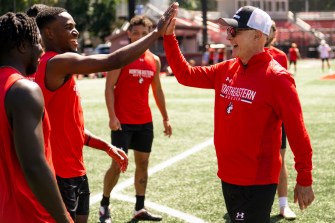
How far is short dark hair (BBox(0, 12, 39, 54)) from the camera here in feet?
10.3

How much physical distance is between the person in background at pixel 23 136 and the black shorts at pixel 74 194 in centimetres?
162

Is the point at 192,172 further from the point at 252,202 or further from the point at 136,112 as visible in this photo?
the point at 252,202

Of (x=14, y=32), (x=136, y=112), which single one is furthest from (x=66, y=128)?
(x=136, y=112)

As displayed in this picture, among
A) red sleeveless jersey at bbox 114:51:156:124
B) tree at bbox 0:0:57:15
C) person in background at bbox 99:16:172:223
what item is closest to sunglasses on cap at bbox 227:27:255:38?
person in background at bbox 99:16:172:223

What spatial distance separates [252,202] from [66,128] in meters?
1.49

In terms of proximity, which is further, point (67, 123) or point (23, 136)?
point (67, 123)

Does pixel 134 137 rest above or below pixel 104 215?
above

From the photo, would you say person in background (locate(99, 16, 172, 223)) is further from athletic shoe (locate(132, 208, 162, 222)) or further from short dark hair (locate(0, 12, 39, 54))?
short dark hair (locate(0, 12, 39, 54))

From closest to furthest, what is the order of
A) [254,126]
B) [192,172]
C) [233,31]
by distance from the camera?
[254,126]
[233,31]
[192,172]

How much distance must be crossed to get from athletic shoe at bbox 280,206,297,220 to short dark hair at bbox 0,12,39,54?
4750 millimetres

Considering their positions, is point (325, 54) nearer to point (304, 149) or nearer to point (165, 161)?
point (165, 161)

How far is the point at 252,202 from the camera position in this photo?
15.4 ft

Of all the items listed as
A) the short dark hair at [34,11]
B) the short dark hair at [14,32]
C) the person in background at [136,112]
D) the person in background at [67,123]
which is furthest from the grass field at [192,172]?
the short dark hair at [14,32]

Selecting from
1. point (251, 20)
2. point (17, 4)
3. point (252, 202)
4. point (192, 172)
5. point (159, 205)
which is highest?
point (251, 20)
